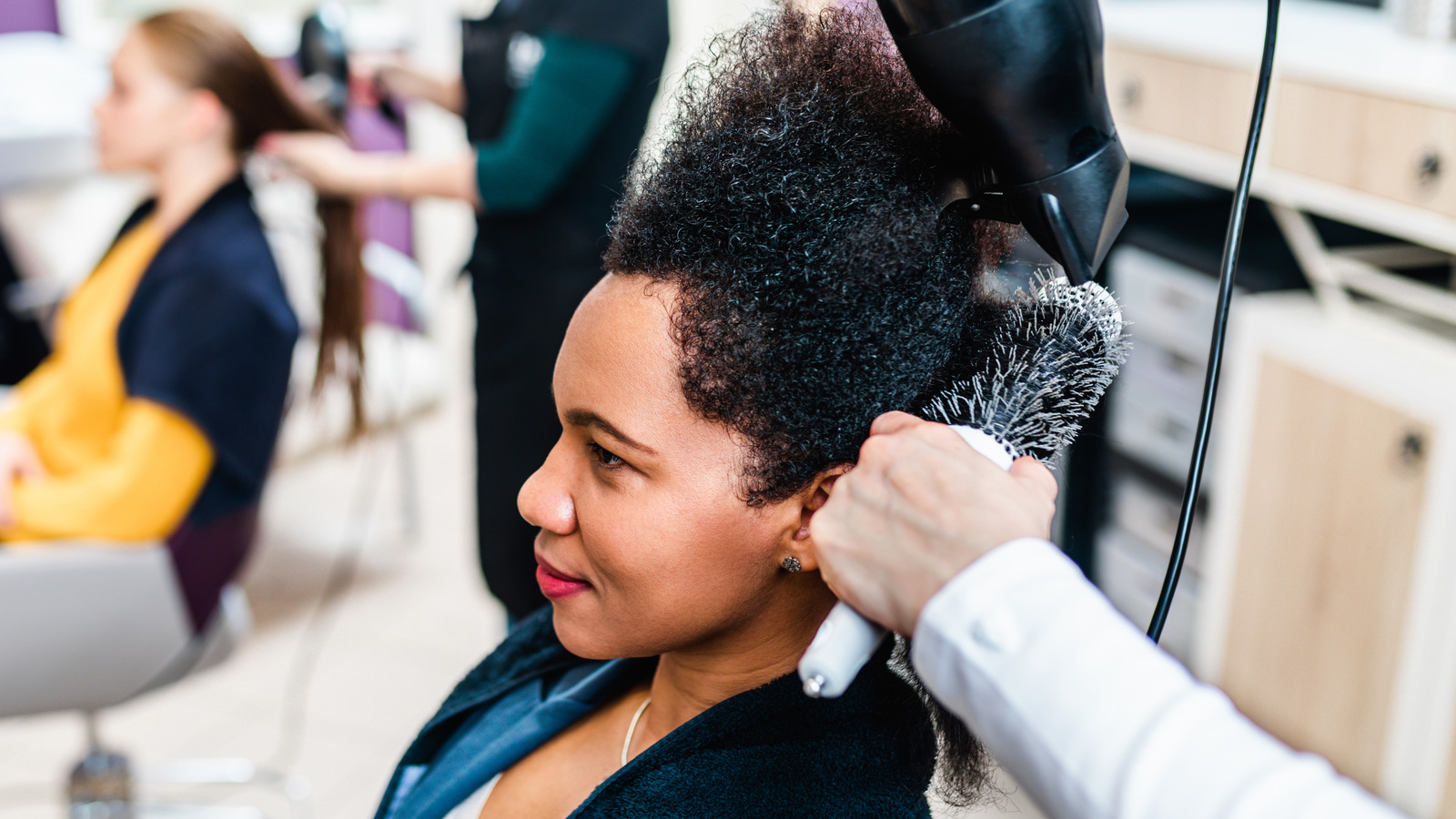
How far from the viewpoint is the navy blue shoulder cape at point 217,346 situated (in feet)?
5.48

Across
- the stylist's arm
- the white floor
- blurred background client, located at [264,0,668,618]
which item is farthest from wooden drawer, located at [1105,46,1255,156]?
the stylist's arm

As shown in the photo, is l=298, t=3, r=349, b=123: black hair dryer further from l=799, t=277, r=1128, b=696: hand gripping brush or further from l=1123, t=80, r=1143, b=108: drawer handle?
l=799, t=277, r=1128, b=696: hand gripping brush

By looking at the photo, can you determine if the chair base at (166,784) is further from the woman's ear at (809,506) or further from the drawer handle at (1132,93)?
the drawer handle at (1132,93)

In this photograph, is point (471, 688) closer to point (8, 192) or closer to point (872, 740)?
point (872, 740)

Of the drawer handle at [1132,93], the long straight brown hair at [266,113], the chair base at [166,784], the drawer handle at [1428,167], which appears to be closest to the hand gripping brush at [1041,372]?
the drawer handle at [1428,167]

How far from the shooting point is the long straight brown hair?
1.79 metres

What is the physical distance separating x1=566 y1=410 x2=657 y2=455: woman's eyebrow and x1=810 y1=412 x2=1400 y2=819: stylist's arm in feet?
0.64

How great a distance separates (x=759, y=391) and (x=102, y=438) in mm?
1396

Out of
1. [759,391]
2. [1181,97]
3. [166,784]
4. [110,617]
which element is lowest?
[166,784]

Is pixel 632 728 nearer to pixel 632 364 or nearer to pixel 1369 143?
pixel 632 364

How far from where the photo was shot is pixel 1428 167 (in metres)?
1.35

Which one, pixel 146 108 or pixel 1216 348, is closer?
pixel 1216 348

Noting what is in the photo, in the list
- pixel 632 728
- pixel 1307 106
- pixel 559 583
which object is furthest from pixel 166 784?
pixel 1307 106

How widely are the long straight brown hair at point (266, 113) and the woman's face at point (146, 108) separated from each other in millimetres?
16
